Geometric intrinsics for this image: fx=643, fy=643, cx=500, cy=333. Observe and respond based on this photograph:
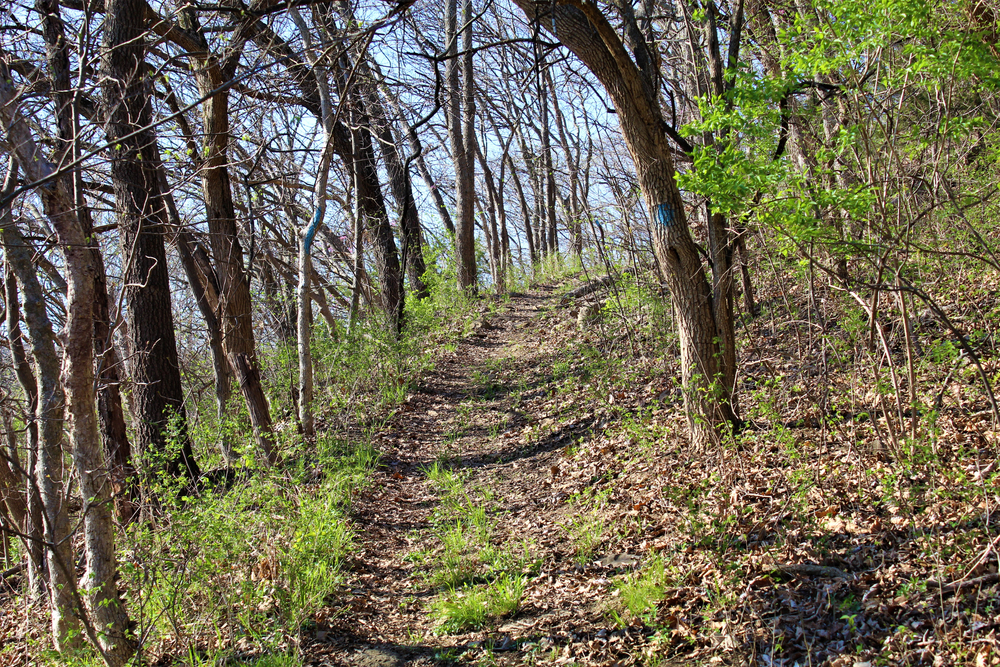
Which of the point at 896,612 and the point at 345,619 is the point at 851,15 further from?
the point at 345,619

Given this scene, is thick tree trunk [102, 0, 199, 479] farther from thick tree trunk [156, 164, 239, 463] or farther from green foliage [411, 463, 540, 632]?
green foliage [411, 463, 540, 632]

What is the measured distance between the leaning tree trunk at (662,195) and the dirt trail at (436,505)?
150 centimetres

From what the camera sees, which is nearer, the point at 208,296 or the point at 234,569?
the point at 234,569

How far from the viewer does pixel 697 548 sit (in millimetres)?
A: 3957

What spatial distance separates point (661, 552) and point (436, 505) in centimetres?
238

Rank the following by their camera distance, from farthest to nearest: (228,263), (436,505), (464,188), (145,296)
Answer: (464,188) → (228,263) → (145,296) → (436,505)

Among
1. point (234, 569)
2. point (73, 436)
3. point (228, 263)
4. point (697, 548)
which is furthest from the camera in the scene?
point (228, 263)

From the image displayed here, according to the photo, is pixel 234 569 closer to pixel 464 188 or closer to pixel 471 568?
pixel 471 568

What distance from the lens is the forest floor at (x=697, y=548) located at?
3.12 meters

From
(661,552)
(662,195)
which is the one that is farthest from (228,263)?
(661,552)

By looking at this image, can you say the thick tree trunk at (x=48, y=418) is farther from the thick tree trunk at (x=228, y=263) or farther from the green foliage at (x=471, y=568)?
the thick tree trunk at (x=228, y=263)

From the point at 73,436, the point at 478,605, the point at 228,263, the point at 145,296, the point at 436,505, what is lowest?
the point at 478,605

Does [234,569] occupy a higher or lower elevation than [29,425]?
lower

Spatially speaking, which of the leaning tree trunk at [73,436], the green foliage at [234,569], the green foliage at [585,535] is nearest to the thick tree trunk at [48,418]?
the leaning tree trunk at [73,436]
